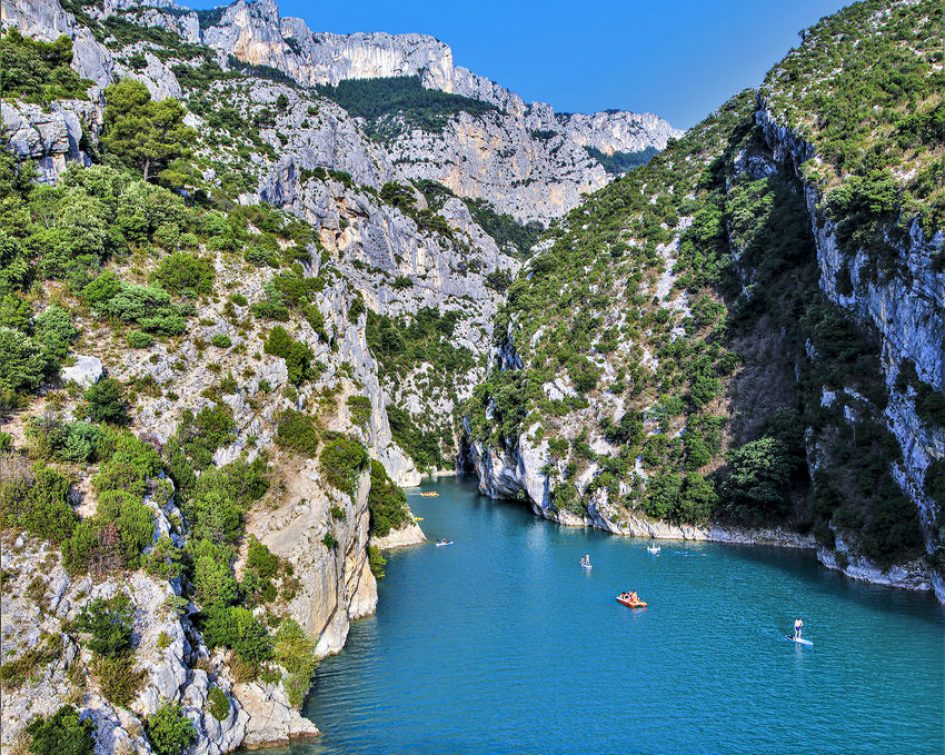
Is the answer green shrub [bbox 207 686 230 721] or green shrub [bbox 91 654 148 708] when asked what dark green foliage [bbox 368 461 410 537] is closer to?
green shrub [bbox 207 686 230 721]

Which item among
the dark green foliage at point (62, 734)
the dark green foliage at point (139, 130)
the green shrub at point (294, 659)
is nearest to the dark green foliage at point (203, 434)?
the green shrub at point (294, 659)

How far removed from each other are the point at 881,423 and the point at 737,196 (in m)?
41.2

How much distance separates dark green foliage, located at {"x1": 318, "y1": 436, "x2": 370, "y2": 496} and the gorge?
175 mm

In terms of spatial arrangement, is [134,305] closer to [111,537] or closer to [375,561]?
[111,537]

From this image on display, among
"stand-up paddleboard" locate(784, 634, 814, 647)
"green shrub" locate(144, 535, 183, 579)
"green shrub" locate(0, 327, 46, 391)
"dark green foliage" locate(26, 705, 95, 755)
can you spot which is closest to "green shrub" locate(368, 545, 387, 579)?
"green shrub" locate(144, 535, 183, 579)

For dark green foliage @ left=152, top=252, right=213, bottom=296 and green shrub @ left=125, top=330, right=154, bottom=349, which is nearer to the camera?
green shrub @ left=125, top=330, right=154, bottom=349

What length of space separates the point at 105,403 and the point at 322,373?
45.8 ft

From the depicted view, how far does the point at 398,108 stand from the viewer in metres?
190

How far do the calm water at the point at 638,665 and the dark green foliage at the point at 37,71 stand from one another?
1657 inches

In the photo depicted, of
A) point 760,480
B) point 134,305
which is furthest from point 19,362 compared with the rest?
point 760,480

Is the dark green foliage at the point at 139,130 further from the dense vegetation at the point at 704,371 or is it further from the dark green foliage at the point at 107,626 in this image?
the dense vegetation at the point at 704,371

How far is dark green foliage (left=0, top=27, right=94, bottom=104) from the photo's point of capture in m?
43.2

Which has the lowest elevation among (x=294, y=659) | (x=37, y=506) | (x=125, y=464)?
(x=294, y=659)

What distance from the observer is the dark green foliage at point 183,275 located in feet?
123
